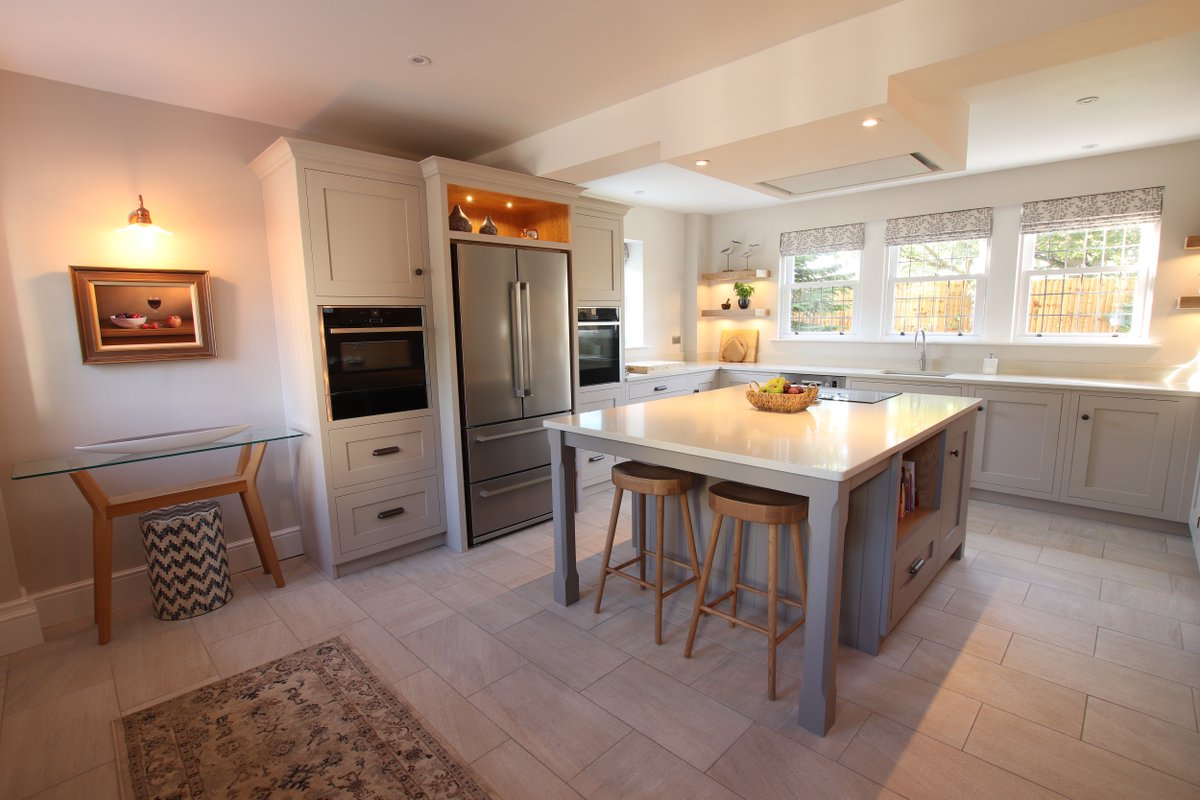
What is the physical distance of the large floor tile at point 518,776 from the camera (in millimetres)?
1611

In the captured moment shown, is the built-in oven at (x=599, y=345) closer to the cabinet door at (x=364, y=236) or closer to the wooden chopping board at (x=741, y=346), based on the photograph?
the cabinet door at (x=364, y=236)

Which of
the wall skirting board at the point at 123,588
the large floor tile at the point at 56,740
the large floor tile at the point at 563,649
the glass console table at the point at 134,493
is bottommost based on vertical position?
the large floor tile at the point at 56,740

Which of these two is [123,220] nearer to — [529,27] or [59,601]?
[59,601]

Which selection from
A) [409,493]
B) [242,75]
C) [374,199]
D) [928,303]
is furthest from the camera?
[928,303]

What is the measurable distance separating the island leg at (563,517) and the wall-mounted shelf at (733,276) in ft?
12.2

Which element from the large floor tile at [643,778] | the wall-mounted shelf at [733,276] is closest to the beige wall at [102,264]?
the large floor tile at [643,778]

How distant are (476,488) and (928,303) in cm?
407

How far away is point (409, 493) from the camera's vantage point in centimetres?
325

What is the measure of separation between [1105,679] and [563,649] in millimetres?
2042

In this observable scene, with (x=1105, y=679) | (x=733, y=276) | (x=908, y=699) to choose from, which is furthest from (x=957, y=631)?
(x=733, y=276)

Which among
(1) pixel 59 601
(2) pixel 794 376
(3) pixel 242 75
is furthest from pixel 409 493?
(2) pixel 794 376

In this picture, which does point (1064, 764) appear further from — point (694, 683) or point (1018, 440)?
point (1018, 440)

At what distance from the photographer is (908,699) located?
1.98m

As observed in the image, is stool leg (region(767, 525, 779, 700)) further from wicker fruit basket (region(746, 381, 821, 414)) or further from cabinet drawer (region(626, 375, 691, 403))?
cabinet drawer (region(626, 375, 691, 403))
